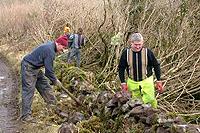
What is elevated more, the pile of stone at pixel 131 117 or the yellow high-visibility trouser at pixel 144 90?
the yellow high-visibility trouser at pixel 144 90

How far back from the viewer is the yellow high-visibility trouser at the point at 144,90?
7.65 meters

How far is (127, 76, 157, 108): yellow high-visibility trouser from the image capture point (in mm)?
7652

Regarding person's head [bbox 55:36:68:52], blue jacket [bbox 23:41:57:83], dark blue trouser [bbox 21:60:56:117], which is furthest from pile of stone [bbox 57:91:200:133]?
person's head [bbox 55:36:68:52]

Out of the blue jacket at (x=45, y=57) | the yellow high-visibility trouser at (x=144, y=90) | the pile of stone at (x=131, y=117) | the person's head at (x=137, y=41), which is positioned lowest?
the pile of stone at (x=131, y=117)

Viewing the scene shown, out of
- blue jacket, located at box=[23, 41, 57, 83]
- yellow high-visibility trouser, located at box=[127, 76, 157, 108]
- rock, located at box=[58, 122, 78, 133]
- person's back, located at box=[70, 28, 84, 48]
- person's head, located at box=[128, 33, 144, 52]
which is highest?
person's back, located at box=[70, 28, 84, 48]

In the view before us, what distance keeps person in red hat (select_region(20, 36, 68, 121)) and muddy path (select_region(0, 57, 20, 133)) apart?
0.40 m

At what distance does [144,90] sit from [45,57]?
218cm

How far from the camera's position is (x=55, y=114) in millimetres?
9141

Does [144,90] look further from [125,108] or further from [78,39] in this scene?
[78,39]

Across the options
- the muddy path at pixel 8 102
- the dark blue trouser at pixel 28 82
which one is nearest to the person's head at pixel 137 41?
the dark blue trouser at pixel 28 82

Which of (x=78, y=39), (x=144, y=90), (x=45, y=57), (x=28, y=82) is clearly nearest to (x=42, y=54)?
(x=45, y=57)

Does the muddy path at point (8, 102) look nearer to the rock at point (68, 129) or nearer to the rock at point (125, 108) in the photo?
the rock at point (68, 129)

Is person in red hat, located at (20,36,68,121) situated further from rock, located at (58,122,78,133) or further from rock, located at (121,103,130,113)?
rock, located at (121,103,130,113)

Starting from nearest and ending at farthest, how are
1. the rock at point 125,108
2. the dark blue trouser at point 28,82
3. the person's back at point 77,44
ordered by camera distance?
the rock at point 125,108 < the dark blue trouser at point 28,82 < the person's back at point 77,44
